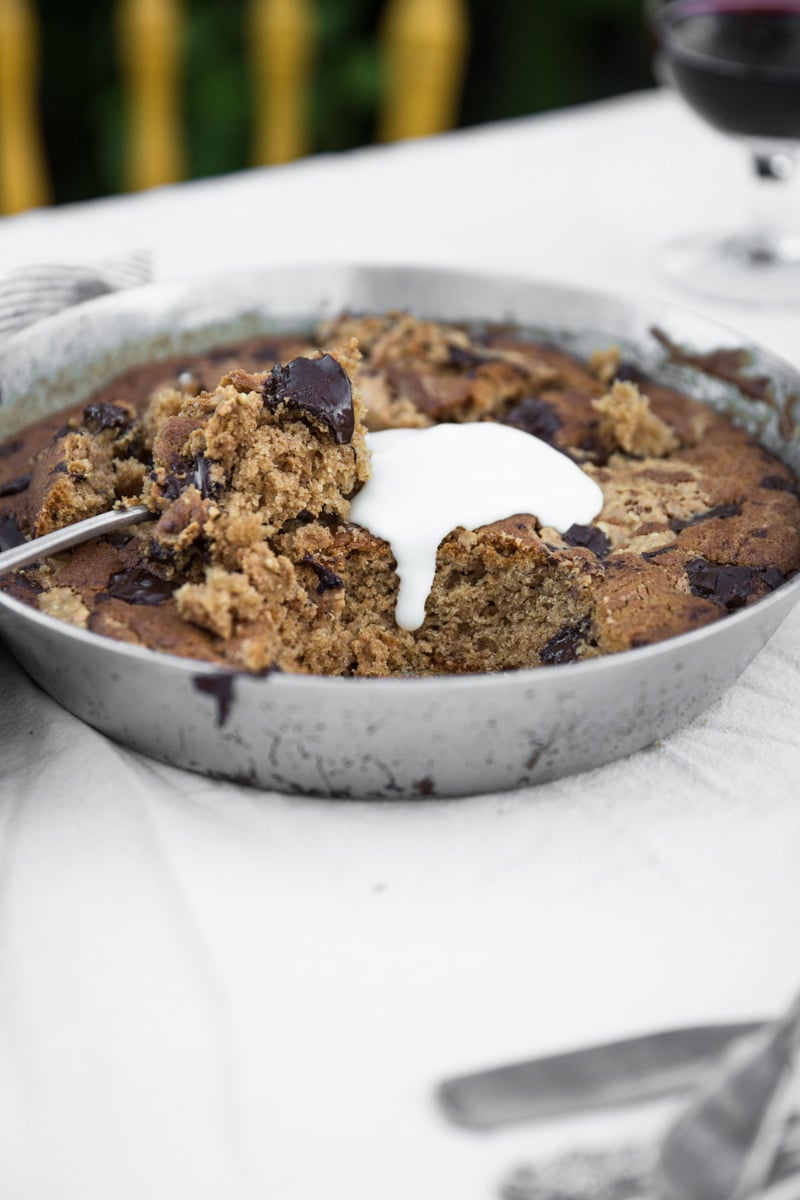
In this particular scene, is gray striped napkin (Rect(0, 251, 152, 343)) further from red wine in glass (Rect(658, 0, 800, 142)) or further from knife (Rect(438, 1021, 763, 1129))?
knife (Rect(438, 1021, 763, 1129))

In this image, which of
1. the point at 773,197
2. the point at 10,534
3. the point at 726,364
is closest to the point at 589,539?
the point at 726,364

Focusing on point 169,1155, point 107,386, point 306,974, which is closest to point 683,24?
point 107,386

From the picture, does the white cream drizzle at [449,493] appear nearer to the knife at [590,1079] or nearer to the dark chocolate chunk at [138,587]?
the dark chocolate chunk at [138,587]

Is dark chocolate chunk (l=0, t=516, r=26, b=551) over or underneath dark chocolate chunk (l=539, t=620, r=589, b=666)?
over

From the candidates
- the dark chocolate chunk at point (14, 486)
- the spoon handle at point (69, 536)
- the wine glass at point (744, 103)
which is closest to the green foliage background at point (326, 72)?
the wine glass at point (744, 103)

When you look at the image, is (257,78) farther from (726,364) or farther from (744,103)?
(726,364)

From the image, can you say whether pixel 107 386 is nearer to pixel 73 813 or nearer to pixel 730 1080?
pixel 73 813

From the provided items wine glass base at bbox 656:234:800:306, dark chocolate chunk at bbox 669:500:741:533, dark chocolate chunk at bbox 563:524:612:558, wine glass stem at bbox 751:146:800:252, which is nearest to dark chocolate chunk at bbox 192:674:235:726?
dark chocolate chunk at bbox 563:524:612:558
